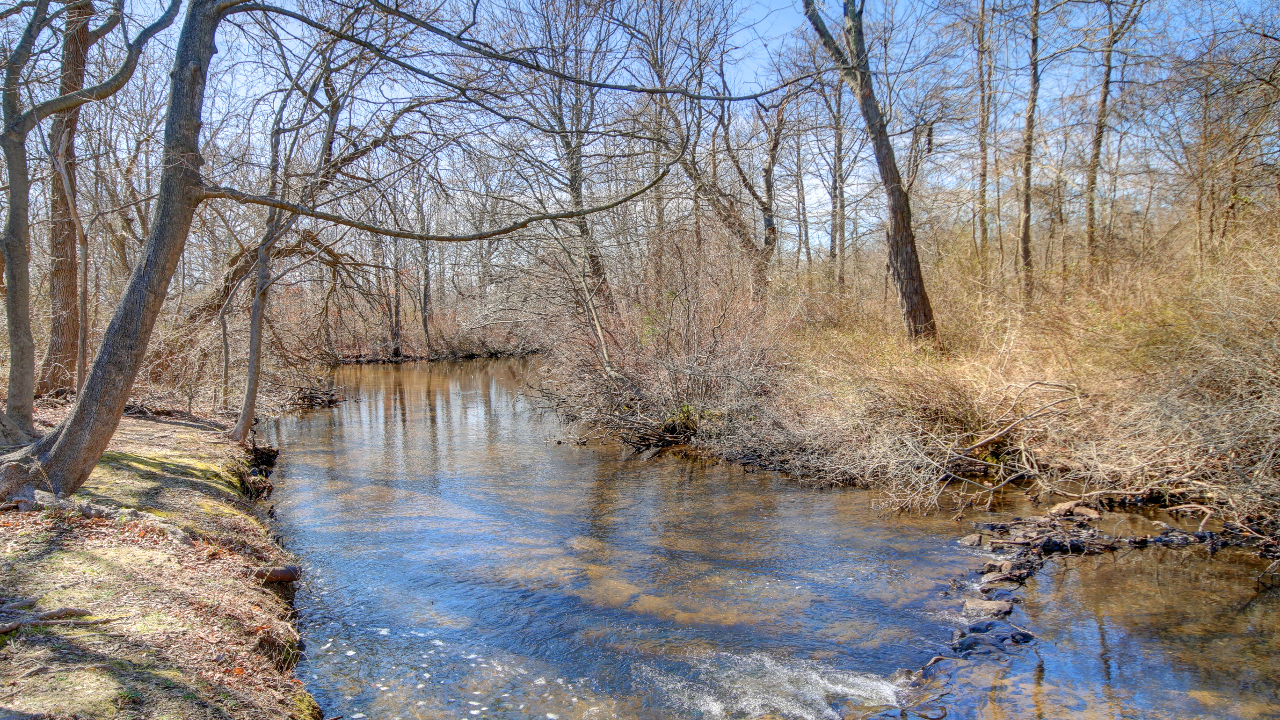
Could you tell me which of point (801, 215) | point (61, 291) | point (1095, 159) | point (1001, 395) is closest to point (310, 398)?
point (61, 291)

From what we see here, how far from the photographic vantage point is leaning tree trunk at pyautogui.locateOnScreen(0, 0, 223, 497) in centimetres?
564

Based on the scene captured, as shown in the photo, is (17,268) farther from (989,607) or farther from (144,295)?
(989,607)

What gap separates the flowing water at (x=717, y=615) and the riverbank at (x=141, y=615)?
638mm

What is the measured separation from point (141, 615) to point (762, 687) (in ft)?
13.6

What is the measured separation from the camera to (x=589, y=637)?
6.10 meters

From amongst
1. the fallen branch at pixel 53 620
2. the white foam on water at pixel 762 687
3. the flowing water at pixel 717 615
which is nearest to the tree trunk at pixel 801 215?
the flowing water at pixel 717 615

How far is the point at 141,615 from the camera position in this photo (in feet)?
14.8

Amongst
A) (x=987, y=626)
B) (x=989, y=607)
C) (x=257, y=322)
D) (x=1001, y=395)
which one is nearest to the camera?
(x=987, y=626)

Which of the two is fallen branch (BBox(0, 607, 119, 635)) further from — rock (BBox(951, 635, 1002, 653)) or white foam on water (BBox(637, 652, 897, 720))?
rock (BBox(951, 635, 1002, 653))

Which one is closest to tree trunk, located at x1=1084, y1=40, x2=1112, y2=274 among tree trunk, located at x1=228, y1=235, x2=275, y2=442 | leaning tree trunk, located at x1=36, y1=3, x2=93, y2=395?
tree trunk, located at x1=228, y1=235, x2=275, y2=442

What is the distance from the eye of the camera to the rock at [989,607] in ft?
20.2

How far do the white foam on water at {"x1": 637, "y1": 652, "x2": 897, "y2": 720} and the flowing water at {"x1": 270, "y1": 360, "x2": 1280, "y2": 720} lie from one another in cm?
2

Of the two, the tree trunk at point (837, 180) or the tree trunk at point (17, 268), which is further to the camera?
the tree trunk at point (837, 180)

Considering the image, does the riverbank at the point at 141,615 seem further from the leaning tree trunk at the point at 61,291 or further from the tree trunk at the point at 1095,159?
the tree trunk at the point at 1095,159
